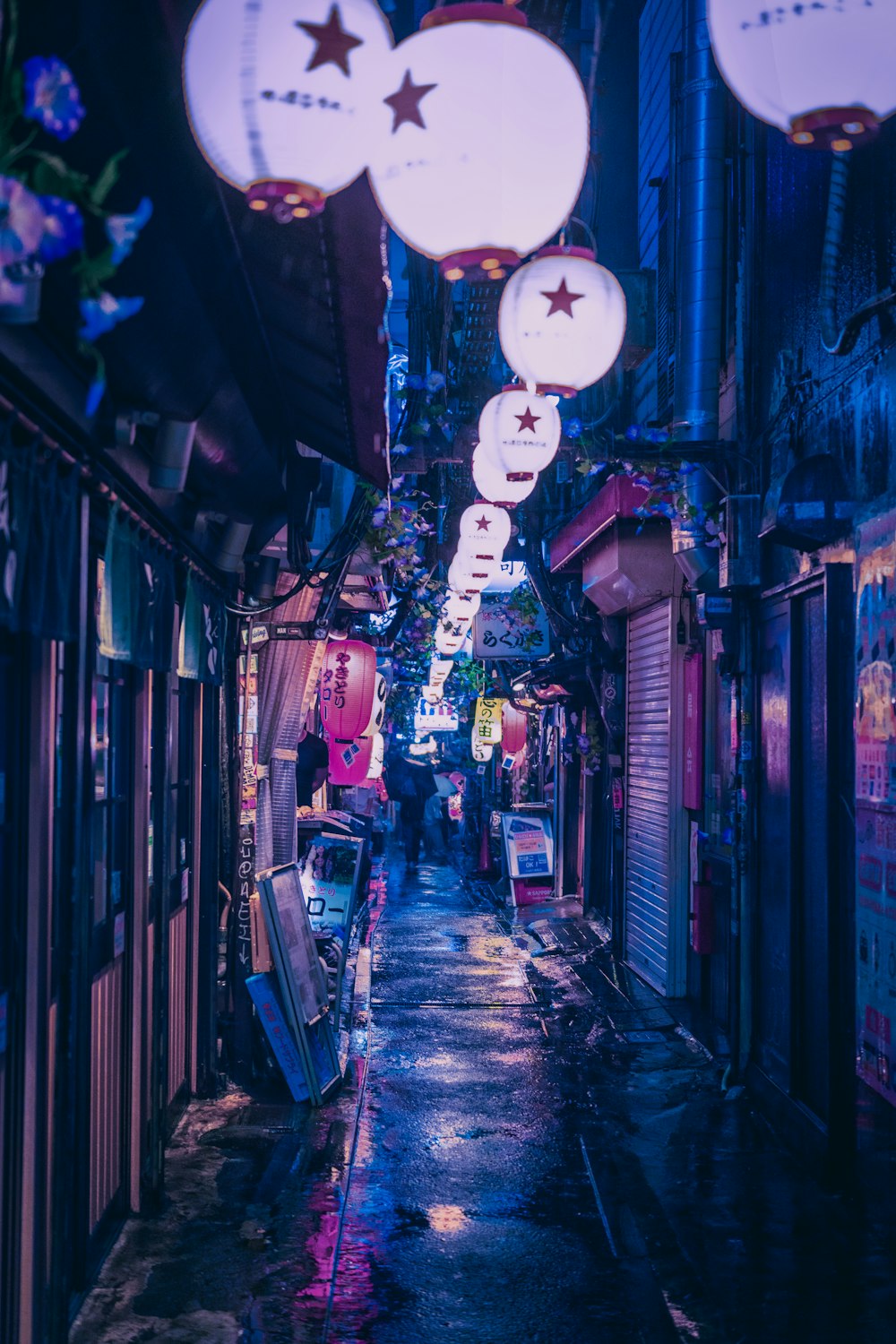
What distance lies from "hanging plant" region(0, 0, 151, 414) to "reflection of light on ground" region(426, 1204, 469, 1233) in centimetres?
592

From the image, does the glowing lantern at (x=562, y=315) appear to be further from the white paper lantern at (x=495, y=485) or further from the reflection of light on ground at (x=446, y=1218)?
the reflection of light on ground at (x=446, y=1218)

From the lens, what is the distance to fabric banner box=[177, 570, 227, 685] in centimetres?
916

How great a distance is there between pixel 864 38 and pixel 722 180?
373 inches

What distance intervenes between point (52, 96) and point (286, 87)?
74 cm

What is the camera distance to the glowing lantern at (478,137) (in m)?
4.49

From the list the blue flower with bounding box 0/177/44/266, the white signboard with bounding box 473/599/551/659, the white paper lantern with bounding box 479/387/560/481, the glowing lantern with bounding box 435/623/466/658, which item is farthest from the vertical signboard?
the glowing lantern with bounding box 435/623/466/658

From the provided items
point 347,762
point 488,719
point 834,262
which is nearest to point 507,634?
point 347,762

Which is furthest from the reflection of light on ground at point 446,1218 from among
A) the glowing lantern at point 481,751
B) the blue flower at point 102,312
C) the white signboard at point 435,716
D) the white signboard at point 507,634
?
the white signboard at point 435,716

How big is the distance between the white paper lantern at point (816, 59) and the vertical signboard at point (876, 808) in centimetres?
390

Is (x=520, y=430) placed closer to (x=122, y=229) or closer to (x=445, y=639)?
(x=122, y=229)

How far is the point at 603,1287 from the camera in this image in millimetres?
6996

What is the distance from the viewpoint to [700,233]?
1295 centimetres

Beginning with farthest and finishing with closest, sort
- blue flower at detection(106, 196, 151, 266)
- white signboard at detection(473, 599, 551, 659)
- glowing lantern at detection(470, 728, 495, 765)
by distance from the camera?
glowing lantern at detection(470, 728, 495, 765) < white signboard at detection(473, 599, 551, 659) < blue flower at detection(106, 196, 151, 266)

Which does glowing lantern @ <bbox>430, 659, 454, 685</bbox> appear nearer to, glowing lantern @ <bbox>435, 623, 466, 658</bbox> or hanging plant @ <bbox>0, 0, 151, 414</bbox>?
glowing lantern @ <bbox>435, 623, 466, 658</bbox>
